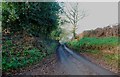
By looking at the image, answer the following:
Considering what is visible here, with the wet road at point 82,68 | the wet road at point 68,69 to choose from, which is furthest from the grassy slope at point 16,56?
the wet road at point 82,68

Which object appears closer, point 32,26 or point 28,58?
point 28,58

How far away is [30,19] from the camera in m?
21.4

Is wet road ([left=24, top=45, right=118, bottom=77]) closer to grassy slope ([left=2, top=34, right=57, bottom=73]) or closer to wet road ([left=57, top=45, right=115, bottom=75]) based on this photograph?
wet road ([left=57, top=45, right=115, bottom=75])

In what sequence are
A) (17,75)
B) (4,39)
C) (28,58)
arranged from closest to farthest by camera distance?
(17,75), (28,58), (4,39)

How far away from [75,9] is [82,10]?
2.05 metres

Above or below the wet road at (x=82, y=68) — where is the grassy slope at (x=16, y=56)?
above

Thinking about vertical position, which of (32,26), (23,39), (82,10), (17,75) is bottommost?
(17,75)

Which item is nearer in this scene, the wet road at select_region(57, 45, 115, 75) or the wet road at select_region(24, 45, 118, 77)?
the wet road at select_region(24, 45, 118, 77)

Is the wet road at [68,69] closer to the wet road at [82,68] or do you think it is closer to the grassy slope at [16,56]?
the wet road at [82,68]

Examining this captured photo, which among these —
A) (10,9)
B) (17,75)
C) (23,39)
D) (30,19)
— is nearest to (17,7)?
(10,9)

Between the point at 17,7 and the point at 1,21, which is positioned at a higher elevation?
the point at 17,7

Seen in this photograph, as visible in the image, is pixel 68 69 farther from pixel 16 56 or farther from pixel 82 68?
pixel 16 56

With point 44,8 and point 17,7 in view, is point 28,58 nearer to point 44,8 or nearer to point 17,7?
point 17,7

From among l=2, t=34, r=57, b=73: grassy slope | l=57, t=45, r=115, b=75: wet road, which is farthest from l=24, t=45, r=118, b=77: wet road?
l=2, t=34, r=57, b=73: grassy slope
